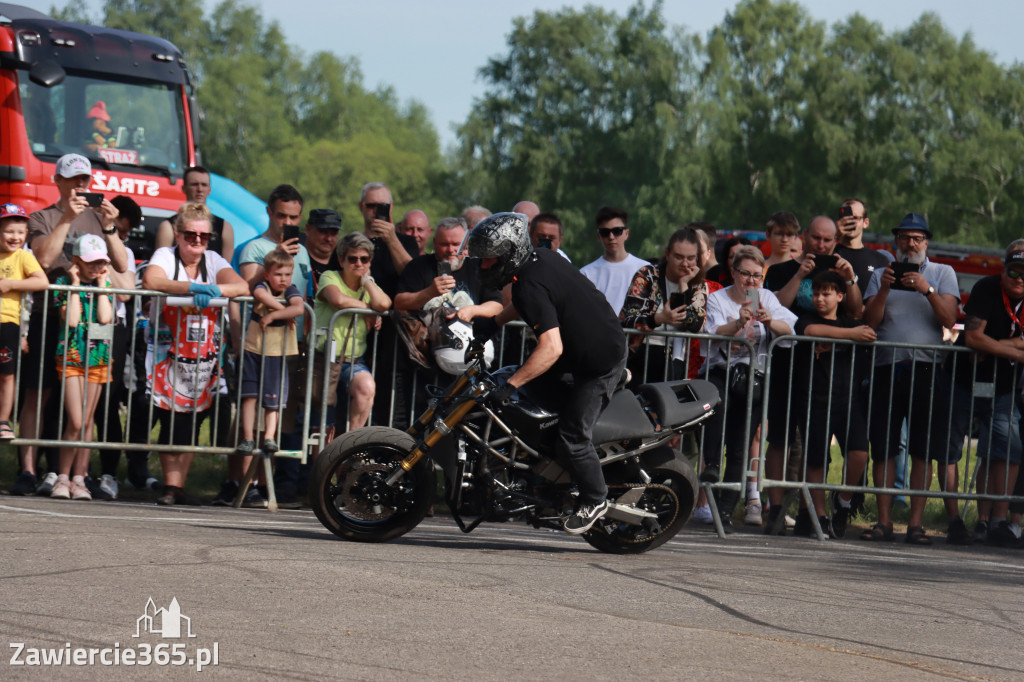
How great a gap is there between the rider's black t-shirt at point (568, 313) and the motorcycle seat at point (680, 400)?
0.46 metres

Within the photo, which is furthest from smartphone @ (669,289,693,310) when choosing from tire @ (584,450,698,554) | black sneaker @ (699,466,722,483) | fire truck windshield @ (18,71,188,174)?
fire truck windshield @ (18,71,188,174)

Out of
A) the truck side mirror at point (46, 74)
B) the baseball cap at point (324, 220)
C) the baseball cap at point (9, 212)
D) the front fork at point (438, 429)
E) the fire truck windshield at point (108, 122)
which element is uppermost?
the truck side mirror at point (46, 74)

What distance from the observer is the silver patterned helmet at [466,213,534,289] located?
24.7 ft

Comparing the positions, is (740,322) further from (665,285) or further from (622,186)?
(622,186)

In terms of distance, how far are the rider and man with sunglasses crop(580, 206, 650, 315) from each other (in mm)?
2854

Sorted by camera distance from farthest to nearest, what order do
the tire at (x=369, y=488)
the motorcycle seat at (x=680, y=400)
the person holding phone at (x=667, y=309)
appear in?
the person holding phone at (x=667, y=309) → the motorcycle seat at (x=680, y=400) → the tire at (x=369, y=488)

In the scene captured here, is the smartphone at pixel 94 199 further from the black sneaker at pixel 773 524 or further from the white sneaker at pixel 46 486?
the black sneaker at pixel 773 524

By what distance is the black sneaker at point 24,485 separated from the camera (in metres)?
9.55

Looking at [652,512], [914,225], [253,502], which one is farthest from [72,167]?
A: [914,225]

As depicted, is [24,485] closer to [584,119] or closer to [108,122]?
[108,122]

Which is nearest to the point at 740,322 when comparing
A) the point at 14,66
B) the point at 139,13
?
the point at 14,66

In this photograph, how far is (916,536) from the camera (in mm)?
10242

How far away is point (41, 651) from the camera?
15.7 ft

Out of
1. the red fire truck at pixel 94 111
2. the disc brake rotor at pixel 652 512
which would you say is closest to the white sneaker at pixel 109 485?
the disc brake rotor at pixel 652 512
